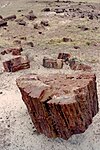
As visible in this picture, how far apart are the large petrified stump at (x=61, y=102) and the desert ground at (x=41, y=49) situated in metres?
0.17

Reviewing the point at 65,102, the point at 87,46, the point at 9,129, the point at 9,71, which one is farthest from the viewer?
the point at 87,46

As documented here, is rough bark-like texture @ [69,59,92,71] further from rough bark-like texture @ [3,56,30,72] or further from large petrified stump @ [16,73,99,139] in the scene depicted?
large petrified stump @ [16,73,99,139]

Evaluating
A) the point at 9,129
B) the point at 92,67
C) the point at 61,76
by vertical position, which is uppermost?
the point at 61,76

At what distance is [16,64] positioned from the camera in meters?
8.36

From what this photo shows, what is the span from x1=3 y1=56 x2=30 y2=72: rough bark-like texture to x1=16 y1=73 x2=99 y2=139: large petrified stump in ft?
7.04

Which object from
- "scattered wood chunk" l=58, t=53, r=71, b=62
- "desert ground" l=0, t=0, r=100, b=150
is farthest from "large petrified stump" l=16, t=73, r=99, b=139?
"scattered wood chunk" l=58, t=53, r=71, b=62

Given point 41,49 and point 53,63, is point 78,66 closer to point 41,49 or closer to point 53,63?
point 53,63

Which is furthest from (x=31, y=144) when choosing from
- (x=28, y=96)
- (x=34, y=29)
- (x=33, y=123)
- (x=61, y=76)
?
(x=34, y=29)

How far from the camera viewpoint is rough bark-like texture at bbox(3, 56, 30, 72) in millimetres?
8297

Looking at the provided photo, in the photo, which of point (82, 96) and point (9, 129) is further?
point (9, 129)

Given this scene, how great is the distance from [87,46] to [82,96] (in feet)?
16.2

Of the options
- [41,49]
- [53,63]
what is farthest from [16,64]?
[41,49]

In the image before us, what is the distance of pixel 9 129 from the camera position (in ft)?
20.5

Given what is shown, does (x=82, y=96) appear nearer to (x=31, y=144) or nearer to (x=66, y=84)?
(x=66, y=84)
